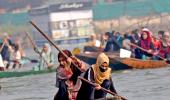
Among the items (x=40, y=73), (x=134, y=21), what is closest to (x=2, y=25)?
(x=134, y=21)

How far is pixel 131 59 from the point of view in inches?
942

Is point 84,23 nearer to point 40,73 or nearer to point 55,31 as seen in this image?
point 55,31

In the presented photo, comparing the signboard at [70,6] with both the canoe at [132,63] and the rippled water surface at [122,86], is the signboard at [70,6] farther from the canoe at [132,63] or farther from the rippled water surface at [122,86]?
the canoe at [132,63]

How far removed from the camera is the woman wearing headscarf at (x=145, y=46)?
930 inches

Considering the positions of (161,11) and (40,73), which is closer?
(40,73)

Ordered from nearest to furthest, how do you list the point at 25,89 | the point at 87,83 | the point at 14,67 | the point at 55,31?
the point at 87,83
the point at 25,89
the point at 14,67
the point at 55,31

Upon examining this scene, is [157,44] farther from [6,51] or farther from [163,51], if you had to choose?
[6,51]

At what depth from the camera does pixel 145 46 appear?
24.2 metres

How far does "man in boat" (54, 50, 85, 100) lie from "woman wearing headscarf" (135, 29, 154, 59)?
10.2 metres

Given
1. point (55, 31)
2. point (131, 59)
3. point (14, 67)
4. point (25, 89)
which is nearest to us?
point (25, 89)

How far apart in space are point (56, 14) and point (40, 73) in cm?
4226

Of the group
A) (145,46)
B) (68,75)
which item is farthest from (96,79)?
(145,46)

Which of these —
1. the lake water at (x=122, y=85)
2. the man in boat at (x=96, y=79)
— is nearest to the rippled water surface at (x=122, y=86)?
the lake water at (x=122, y=85)

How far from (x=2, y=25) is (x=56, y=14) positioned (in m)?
4.88
